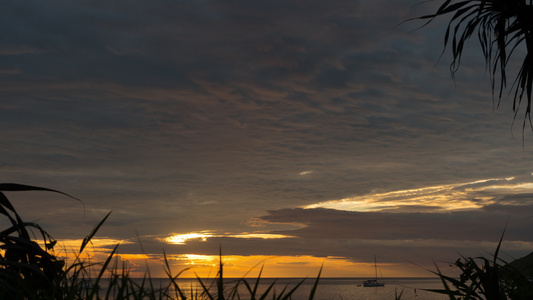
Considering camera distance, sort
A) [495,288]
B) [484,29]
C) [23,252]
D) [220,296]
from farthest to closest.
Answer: [484,29] < [23,252] < [495,288] < [220,296]

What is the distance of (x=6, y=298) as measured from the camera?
10.6 ft

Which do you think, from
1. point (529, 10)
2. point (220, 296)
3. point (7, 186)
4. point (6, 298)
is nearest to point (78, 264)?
point (6, 298)

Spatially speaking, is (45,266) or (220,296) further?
(45,266)

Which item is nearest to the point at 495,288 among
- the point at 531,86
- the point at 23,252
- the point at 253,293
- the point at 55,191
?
the point at 253,293

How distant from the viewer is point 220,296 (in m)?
2.37

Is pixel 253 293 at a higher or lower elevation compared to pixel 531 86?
lower

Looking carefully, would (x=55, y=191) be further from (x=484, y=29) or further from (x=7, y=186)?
(x=484, y=29)

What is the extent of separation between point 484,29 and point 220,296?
822 cm

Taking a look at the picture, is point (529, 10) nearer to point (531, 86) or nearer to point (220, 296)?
point (531, 86)

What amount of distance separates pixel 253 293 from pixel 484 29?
26.7ft

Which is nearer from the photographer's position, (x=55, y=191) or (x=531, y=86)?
(x=55, y=191)

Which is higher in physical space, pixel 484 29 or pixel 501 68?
pixel 484 29

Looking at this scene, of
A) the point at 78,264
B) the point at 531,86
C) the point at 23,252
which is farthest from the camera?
the point at 531,86

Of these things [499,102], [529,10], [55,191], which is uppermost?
[529,10]
